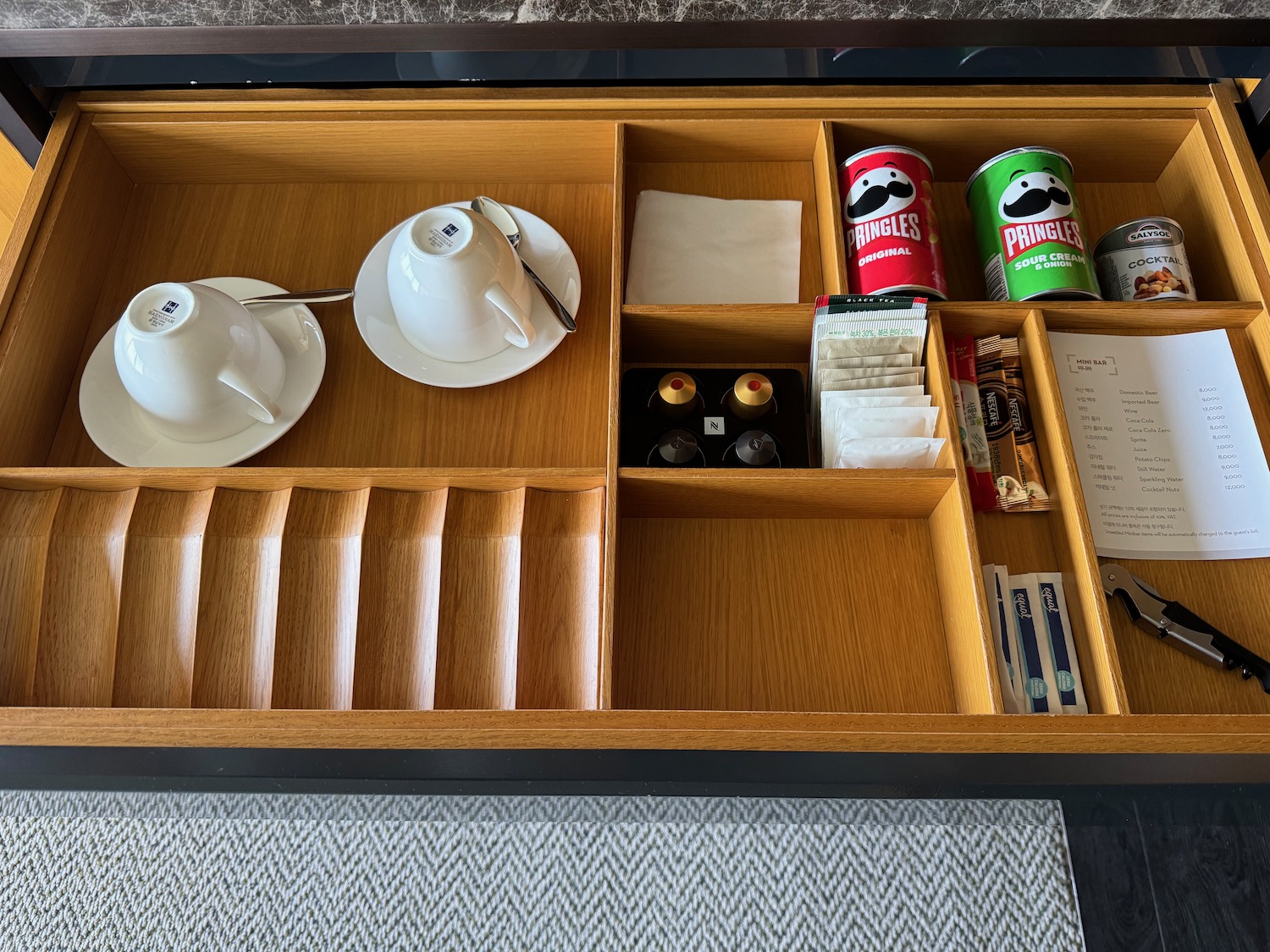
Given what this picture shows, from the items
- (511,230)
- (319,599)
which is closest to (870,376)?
(511,230)

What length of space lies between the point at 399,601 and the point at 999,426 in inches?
25.1

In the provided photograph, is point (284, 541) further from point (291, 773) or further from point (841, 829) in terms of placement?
point (841, 829)

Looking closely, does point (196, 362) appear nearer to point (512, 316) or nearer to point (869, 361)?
point (512, 316)

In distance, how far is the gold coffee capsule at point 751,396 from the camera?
0.86 metres

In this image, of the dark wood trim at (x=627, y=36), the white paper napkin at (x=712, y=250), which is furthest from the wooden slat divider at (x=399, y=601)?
the dark wood trim at (x=627, y=36)

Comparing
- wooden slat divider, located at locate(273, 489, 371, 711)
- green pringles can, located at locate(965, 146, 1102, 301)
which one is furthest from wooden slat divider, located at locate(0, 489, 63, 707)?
green pringles can, located at locate(965, 146, 1102, 301)

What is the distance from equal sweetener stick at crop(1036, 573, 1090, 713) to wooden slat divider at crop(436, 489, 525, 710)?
0.51 metres

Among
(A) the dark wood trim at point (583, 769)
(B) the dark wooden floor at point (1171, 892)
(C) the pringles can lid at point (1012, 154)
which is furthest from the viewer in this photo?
(B) the dark wooden floor at point (1171, 892)

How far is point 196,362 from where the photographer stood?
786 millimetres

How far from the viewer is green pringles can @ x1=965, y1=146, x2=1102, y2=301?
862 mm

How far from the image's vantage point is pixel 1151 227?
90 centimetres

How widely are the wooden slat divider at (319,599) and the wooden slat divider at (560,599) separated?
16cm

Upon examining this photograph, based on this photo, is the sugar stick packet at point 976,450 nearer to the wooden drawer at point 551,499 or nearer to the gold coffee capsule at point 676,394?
the wooden drawer at point 551,499

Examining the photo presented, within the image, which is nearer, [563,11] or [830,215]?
[563,11]
